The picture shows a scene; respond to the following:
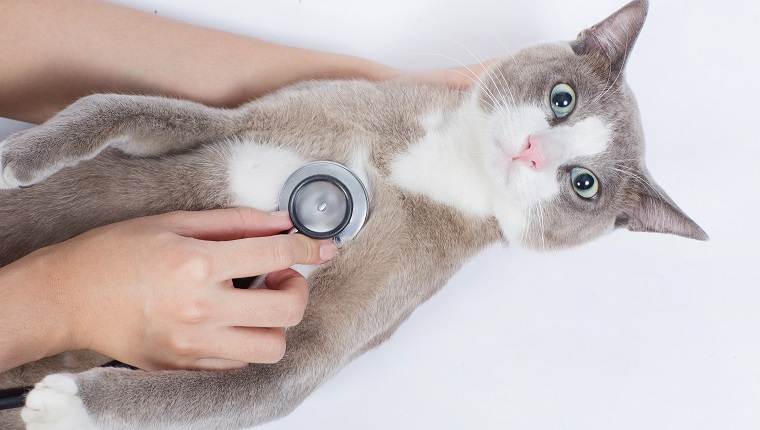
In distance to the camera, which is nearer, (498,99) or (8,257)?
(8,257)

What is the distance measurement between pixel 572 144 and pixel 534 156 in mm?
121

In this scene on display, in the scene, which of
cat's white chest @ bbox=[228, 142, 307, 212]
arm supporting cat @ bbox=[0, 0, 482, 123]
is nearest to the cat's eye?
arm supporting cat @ bbox=[0, 0, 482, 123]

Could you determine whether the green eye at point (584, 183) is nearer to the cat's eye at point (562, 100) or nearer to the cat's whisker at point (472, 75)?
the cat's eye at point (562, 100)

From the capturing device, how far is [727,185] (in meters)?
1.99

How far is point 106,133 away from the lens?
147 centimetres

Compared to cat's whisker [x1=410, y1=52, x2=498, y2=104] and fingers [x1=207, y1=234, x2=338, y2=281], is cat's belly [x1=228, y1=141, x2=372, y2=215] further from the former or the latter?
cat's whisker [x1=410, y1=52, x2=498, y2=104]

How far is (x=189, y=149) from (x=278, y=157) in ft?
0.72

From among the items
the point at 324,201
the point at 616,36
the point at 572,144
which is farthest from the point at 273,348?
the point at 616,36

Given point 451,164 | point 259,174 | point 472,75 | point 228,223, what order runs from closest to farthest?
point 228,223 < point 259,174 < point 451,164 < point 472,75

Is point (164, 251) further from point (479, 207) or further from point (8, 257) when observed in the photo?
point (479, 207)

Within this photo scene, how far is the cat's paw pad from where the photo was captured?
51.3 inches

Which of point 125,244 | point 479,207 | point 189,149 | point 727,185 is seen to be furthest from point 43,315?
point 727,185

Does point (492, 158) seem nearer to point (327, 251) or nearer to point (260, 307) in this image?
point (327, 251)

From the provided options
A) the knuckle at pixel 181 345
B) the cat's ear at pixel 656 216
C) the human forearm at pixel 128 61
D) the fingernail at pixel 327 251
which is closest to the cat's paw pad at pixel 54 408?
the knuckle at pixel 181 345
